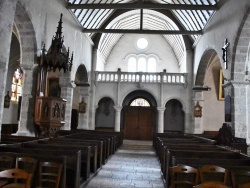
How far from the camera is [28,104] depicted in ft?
30.1

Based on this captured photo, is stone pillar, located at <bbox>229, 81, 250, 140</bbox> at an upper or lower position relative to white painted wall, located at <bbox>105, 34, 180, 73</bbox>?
lower

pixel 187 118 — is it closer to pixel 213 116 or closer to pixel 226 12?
pixel 213 116

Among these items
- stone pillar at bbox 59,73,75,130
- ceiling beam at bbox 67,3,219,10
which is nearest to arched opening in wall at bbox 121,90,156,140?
stone pillar at bbox 59,73,75,130

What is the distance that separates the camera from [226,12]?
10.4 m

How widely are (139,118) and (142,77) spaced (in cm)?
328

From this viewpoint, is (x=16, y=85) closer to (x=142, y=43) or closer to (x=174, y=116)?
(x=174, y=116)

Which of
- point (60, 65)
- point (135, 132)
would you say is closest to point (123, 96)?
point (135, 132)

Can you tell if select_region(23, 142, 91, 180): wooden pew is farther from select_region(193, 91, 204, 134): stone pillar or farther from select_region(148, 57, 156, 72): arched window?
select_region(148, 57, 156, 72): arched window

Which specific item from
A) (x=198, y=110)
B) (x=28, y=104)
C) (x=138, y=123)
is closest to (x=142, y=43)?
(x=138, y=123)

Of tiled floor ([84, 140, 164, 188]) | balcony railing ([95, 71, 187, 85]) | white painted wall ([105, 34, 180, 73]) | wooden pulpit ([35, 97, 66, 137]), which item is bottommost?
tiled floor ([84, 140, 164, 188])

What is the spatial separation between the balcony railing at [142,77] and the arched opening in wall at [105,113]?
2.02m

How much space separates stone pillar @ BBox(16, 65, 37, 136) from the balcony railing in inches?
362

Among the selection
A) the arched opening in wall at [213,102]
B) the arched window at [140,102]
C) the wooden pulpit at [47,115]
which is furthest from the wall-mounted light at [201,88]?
the wooden pulpit at [47,115]

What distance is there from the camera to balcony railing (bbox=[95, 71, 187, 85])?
18.2 m
